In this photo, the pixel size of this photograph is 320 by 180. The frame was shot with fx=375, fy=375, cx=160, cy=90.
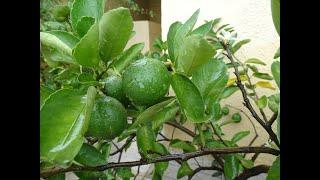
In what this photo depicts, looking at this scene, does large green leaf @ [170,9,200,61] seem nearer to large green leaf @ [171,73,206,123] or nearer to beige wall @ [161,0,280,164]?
large green leaf @ [171,73,206,123]

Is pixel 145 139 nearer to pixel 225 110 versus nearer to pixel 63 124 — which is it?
pixel 63 124

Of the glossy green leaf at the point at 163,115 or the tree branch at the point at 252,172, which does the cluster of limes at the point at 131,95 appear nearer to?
the glossy green leaf at the point at 163,115

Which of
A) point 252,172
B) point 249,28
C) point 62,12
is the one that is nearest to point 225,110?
point 249,28

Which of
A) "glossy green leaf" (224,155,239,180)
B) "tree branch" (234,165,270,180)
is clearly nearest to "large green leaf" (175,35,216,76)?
"glossy green leaf" (224,155,239,180)

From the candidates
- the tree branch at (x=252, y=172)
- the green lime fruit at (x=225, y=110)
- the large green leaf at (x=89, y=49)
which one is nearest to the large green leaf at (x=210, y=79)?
the large green leaf at (x=89, y=49)
